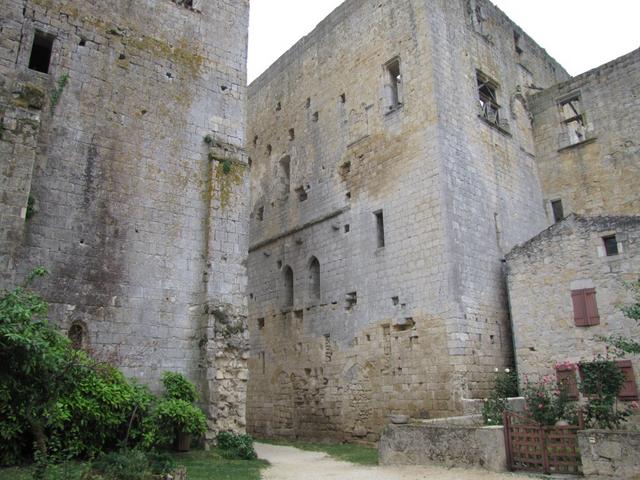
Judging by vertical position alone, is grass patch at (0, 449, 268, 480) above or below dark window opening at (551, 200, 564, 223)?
below

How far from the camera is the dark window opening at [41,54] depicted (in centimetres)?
1081

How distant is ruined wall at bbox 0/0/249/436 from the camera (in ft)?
31.9

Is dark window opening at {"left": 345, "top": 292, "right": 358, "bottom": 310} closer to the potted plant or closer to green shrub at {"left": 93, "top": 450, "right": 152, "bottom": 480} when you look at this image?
the potted plant

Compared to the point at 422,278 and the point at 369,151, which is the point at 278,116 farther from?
the point at 422,278

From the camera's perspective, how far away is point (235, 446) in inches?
398

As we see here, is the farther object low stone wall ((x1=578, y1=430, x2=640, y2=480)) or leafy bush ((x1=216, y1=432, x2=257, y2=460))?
leafy bush ((x1=216, y1=432, x2=257, y2=460))

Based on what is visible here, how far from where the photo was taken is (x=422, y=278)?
13883 millimetres

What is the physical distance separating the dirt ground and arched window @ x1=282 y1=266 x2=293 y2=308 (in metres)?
7.34

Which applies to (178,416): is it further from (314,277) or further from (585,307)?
(585,307)

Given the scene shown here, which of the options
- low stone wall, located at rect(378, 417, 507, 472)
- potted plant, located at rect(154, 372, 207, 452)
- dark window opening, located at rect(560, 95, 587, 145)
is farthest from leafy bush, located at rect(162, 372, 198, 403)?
dark window opening, located at rect(560, 95, 587, 145)

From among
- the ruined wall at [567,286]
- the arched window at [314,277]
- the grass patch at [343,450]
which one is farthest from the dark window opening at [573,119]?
the grass patch at [343,450]

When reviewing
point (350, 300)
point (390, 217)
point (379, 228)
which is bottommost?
point (350, 300)

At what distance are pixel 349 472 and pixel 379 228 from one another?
7989mm

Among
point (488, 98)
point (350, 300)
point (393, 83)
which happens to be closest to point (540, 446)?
point (350, 300)
